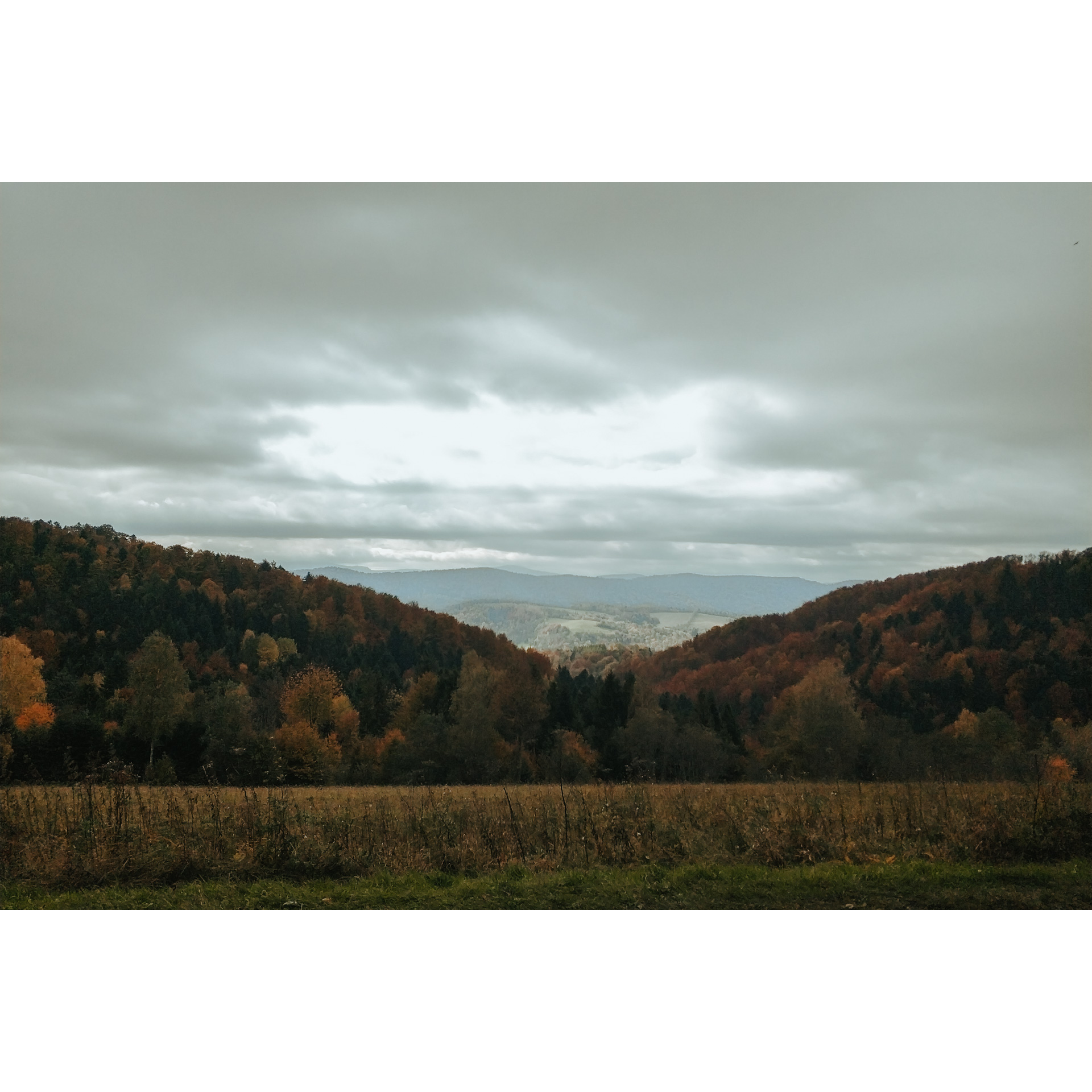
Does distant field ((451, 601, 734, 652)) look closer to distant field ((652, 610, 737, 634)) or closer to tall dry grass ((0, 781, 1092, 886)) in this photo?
distant field ((652, 610, 737, 634))

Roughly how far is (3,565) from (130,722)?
6114mm

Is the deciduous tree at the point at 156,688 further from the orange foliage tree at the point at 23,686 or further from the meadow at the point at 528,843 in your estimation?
the meadow at the point at 528,843

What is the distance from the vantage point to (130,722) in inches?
917

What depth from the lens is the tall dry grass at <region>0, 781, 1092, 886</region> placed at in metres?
7.69

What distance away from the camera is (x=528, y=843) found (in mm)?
8602

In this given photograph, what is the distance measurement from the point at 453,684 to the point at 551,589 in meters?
33.9

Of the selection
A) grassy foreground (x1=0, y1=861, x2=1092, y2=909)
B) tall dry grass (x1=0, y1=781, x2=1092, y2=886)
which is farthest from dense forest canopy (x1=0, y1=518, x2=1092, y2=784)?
grassy foreground (x1=0, y1=861, x2=1092, y2=909)

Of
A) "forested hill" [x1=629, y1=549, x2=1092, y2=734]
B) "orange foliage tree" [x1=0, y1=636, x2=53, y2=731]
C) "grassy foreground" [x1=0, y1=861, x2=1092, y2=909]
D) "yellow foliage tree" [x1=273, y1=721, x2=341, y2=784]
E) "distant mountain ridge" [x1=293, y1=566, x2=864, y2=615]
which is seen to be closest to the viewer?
"grassy foreground" [x1=0, y1=861, x2=1092, y2=909]

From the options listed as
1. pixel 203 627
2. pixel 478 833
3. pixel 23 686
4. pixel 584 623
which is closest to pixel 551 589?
pixel 584 623

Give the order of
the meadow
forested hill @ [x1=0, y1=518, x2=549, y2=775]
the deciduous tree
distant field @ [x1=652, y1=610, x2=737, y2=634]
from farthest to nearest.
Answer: distant field @ [x1=652, y1=610, x2=737, y2=634], forested hill @ [x1=0, y1=518, x2=549, y2=775], the deciduous tree, the meadow

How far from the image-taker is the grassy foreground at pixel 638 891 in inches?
279

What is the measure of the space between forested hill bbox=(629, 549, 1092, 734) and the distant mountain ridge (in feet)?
7.32

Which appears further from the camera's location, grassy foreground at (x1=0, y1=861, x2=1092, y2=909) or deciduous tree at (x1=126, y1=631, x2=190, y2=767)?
deciduous tree at (x1=126, y1=631, x2=190, y2=767)

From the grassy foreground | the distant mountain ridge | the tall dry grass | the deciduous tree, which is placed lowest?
the deciduous tree
